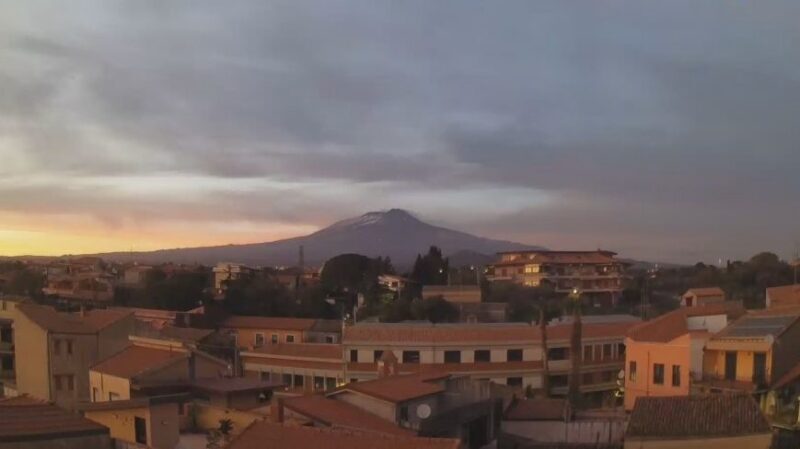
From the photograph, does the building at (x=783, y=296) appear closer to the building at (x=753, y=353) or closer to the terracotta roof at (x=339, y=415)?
the building at (x=753, y=353)

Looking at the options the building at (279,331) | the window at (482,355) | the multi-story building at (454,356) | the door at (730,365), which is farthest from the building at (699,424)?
the building at (279,331)

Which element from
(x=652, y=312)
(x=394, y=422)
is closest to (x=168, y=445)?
(x=394, y=422)

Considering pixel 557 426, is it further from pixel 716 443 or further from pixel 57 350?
pixel 57 350

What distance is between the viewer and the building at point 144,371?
22000 mm

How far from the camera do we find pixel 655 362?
1017 inches

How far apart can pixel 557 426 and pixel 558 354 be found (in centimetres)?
1515

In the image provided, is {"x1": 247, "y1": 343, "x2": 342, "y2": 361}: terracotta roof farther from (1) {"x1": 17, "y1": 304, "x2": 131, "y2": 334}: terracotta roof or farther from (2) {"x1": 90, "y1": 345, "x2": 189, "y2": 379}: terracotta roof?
(2) {"x1": 90, "y1": 345, "x2": 189, "y2": 379}: terracotta roof

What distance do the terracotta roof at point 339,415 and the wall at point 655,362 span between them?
11643 mm

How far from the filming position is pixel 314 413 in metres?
16.2


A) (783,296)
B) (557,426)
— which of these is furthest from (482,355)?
(783,296)

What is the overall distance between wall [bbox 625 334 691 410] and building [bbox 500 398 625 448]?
10.7ft

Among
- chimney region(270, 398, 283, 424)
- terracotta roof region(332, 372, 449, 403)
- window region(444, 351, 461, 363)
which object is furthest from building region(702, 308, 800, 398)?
chimney region(270, 398, 283, 424)

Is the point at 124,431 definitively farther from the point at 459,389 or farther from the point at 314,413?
the point at 459,389

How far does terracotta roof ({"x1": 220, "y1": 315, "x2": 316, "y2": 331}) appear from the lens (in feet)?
152
